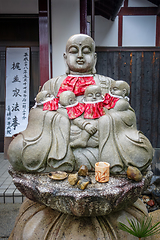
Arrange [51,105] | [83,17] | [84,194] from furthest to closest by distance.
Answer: [83,17] → [51,105] → [84,194]

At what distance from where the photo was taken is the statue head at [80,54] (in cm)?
262

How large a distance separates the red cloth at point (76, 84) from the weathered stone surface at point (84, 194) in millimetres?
1165

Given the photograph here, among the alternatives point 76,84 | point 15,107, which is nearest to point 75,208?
point 76,84

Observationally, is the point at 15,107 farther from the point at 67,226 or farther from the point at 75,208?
the point at 75,208

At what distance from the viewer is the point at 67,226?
2.06 meters

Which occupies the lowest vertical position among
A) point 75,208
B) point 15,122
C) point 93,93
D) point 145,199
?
point 145,199

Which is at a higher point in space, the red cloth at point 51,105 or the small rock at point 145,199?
the red cloth at point 51,105

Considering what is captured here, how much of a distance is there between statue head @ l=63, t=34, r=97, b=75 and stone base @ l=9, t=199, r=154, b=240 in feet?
5.88

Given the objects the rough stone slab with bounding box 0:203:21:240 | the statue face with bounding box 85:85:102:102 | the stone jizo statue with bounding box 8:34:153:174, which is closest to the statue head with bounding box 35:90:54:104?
the stone jizo statue with bounding box 8:34:153:174

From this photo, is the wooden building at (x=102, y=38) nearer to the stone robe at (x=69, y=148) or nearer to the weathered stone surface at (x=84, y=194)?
the stone robe at (x=69, y=148)

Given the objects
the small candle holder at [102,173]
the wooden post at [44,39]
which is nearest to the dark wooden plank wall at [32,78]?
the wooden post at [44,39]

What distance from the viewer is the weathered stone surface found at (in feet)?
5.84

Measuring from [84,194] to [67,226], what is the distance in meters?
0.55

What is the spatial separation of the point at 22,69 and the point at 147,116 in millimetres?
3369
